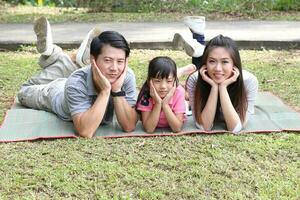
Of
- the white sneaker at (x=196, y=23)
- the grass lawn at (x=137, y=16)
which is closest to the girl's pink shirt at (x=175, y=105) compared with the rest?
the white sneaker at (x=196, y=23)

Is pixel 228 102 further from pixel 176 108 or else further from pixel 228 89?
pixel 176 108

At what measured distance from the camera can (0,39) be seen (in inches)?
344

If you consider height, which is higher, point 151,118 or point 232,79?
point 232,79

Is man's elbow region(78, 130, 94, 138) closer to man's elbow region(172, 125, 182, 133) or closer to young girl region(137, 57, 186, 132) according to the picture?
young girl region(137, 57, 186, 132)

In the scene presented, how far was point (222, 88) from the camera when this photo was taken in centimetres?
414

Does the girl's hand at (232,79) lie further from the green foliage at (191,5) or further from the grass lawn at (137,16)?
the green foliage at (191,5)

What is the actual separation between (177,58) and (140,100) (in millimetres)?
3443

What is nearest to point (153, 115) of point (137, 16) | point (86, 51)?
point (86, 51)

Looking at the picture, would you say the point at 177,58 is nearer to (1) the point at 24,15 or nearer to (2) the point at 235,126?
(2) the point at 235,126

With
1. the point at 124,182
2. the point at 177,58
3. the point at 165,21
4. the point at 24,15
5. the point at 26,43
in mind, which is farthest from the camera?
the point at 24,15

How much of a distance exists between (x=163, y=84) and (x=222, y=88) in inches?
17.3

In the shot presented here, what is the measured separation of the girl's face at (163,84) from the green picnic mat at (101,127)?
0.32 m

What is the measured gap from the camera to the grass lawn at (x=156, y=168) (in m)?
3.21

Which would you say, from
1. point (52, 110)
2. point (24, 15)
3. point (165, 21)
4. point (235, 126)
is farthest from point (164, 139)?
point (24, 15)
